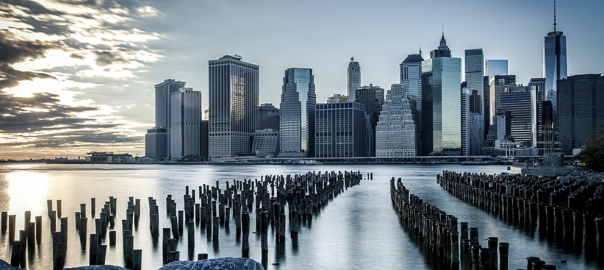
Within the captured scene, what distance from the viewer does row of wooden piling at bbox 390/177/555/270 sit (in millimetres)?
14219

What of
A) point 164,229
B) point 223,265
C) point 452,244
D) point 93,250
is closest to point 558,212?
point 452,244

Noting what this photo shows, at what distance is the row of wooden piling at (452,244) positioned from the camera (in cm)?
1422

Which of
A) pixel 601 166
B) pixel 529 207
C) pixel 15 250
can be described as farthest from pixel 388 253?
pixel 601 166

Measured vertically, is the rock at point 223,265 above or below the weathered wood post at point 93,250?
above

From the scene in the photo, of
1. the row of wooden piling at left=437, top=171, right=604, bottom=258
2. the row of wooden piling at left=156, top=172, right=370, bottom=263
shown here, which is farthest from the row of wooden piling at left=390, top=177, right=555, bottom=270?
the row of wooden piling at left=156, top=172, right=370, bottom=263

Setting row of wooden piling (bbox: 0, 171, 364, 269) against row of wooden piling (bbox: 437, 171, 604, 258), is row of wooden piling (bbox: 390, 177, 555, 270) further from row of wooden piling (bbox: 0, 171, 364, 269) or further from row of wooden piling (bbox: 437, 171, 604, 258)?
row of wooden piling (bbox: 0, 171, 364, 269)

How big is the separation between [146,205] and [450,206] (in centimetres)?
2677

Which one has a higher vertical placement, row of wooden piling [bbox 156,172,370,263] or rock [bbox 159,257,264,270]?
rock [bbox 159,257,264,270]

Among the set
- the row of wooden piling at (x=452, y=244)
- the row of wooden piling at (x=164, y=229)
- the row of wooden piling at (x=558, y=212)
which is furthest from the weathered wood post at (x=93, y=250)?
the row of wooden piling at (x=558, y=212)

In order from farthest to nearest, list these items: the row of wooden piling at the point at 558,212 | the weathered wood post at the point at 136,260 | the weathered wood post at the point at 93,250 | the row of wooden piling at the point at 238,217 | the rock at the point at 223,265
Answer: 1. the row of wooden piling at the point at 558,212
2. the row of wooden piling at the point at 238,217
3. the weathered wood post at the point at 93,250
4. the weathered wood post at the point at 136,260
5. the rock at the point at 223,265

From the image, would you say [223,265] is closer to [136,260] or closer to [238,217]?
[136,260]

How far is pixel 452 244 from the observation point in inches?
669

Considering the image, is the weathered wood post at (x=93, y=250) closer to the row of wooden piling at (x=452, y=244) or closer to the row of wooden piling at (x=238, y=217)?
the row of wooden piling at (x=238, y=217)

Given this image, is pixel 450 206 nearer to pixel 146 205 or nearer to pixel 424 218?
pixel 424 218
